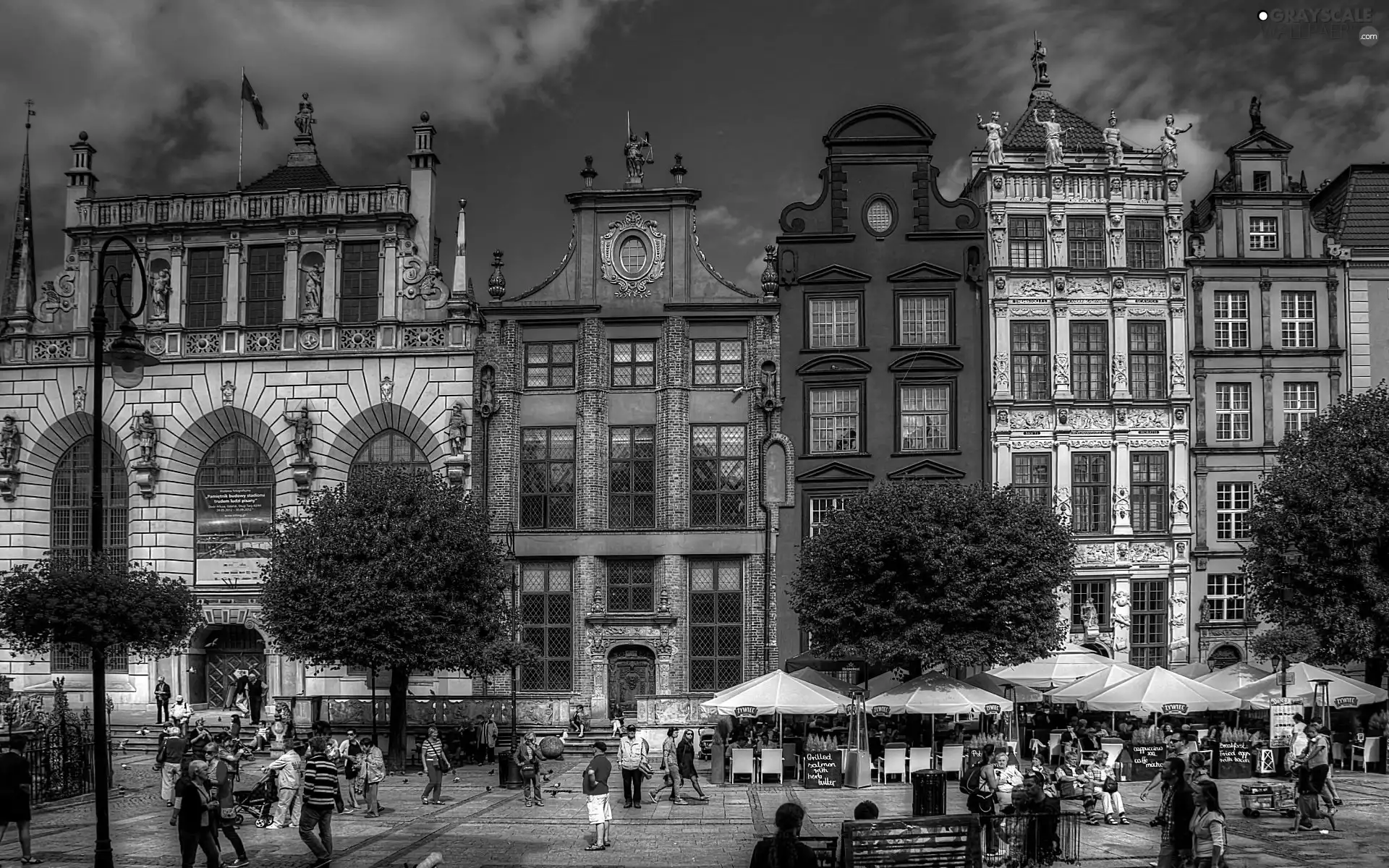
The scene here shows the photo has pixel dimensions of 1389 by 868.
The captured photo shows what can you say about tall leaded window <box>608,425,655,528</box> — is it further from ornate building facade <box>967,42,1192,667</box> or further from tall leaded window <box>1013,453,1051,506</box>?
tall leaded window <box>1013,453,1051,506</box>

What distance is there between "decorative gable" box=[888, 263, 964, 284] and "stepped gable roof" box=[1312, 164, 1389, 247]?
12875mm

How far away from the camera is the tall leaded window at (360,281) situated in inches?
1906

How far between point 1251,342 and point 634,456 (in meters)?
20.1

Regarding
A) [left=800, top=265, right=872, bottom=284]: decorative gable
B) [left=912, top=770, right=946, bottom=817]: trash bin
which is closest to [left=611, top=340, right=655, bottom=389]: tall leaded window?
[left=800, top=265, right=872, bottom=284]: decorative gable

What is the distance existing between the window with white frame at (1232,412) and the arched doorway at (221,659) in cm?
3158

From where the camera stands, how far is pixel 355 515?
38344 millimetres

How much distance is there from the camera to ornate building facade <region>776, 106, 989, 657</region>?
46531mm

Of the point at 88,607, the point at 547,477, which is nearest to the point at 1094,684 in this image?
the point at 547,477

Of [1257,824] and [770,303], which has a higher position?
[770,303]

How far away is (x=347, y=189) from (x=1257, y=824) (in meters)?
34.5

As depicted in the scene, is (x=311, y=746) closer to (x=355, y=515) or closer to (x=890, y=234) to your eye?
(x=355, y=515)

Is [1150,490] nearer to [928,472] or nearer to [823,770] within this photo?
[928,472]

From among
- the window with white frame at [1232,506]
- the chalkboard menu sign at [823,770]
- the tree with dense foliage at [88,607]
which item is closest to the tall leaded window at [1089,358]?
the window with white frame at [1232,506]

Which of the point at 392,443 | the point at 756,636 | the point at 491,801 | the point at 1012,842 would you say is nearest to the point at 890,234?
the point at 756,636
